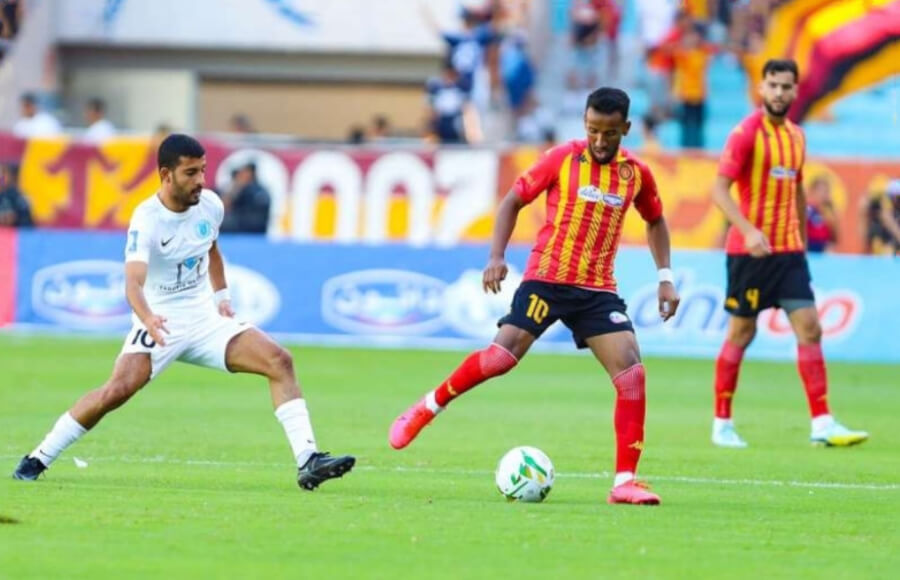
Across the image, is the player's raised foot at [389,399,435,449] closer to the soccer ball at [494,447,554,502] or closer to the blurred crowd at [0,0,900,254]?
the soccer ball at [494,447,554,502]

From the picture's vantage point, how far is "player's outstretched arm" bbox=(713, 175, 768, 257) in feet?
41.9

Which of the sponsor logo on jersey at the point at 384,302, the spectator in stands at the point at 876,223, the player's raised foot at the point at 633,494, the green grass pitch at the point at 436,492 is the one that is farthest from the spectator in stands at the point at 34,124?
the player's raised foot at the point at 633,494

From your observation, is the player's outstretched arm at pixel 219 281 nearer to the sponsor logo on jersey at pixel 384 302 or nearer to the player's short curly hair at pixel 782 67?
the player's short curly hair at pixel 782 67

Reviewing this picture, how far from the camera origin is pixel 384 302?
23.7 metres

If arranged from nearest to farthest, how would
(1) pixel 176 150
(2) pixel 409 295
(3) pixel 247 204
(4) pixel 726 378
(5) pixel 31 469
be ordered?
(1) pixel 176 150
(5) pixel 31 469
(4) pixel 726 378
(2) pixel 409 295
(3) pixel 247 204

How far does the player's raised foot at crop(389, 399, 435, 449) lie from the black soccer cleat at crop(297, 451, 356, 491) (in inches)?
29.2

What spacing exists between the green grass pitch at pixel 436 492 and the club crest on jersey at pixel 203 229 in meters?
1.29

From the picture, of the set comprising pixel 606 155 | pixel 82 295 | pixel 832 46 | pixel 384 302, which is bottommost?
pixel 82 295

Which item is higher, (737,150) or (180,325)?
(737,150)

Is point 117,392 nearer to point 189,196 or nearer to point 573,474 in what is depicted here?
point 189,196

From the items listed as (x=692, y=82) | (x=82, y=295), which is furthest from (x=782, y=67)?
(x=692, y=82)

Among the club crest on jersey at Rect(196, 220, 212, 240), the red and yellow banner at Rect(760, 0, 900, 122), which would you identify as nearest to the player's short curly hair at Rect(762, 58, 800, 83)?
the club crest on jersey at Rect(196, 220, 212, 240)

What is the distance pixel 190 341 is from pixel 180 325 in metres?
0.10

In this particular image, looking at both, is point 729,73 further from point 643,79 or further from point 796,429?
point 796,429
